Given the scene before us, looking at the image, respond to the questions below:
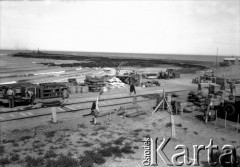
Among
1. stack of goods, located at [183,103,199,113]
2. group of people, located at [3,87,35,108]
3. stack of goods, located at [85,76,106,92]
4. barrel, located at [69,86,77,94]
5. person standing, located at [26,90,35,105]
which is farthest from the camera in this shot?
stack of goods, located at [85,76,106,92]

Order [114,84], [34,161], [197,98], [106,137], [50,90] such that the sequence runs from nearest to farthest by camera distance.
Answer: [34,161], [106,137], [197,98], [50,90], [114,84]

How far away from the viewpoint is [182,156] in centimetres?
1005

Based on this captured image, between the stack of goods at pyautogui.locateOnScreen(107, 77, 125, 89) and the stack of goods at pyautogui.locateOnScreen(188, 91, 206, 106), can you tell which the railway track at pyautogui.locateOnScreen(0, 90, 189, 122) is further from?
the stack of goods at pyautogui.locateOnScreen(107, 77, 125, 89)

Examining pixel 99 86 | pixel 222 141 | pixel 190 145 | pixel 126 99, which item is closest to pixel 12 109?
pixel 126 99

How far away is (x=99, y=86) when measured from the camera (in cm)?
2952

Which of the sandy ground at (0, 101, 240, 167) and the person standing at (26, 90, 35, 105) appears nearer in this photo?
the sandy ground at (0, 101, 240, 167)

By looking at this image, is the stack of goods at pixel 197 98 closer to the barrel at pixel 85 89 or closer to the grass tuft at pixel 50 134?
the barrel at pixel 85 89

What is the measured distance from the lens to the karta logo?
29.7 ft

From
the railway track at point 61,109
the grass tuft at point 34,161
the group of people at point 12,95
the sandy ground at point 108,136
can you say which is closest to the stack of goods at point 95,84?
the railway track at point 61,109

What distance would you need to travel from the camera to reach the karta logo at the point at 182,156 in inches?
357

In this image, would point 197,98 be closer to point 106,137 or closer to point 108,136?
point 108,136

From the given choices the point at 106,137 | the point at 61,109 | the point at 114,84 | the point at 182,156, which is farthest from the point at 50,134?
the point at 114,84

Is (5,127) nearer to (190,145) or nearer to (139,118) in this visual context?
(139,118)

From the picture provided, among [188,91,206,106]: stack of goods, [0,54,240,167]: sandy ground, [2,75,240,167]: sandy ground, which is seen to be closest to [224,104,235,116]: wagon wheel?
[2,75,240,167]: sandy ground
